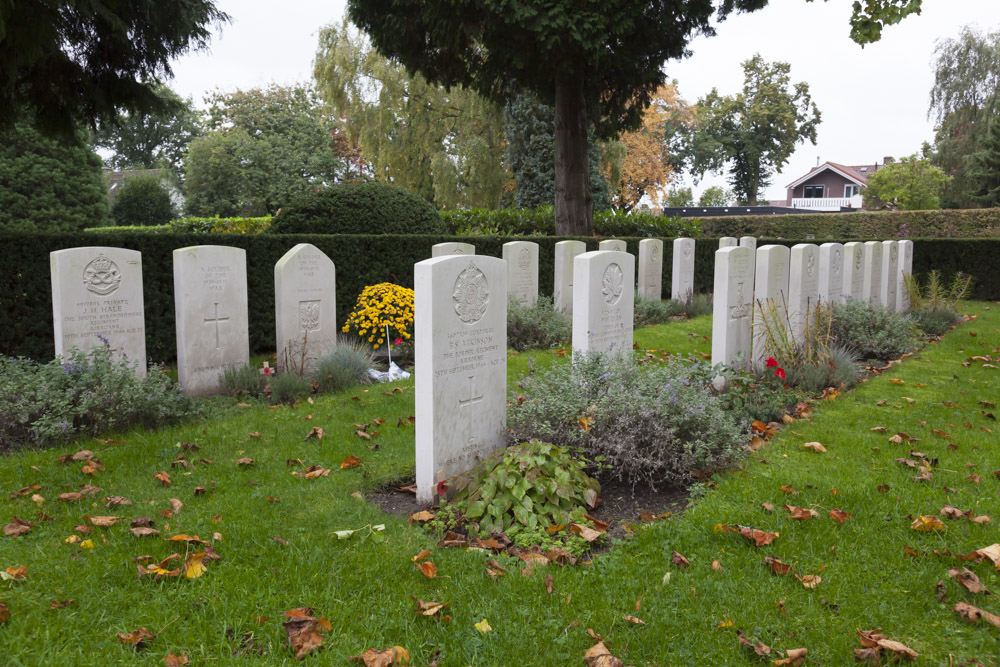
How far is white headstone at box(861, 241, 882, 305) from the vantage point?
11877mm

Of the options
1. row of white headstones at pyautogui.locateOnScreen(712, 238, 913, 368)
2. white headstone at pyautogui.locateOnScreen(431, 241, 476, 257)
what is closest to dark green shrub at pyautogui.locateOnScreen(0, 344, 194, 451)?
row of white headstones at pyautogui.locateOnScreen(712, 238, 913, 368)

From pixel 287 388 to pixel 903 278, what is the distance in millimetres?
11810

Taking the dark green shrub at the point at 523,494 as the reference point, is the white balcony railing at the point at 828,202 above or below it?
above

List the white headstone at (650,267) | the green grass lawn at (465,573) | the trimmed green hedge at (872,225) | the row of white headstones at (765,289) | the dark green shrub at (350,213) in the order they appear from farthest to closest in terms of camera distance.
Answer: the trimmed green hedge at (872,225), the white headstone at (650,267), the dark green shrub at (350,213), the row of white headstones at (765,289), the green grass lawn at (465,573)

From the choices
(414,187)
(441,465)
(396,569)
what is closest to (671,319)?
(441,465)

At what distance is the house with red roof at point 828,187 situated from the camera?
5512 centimetres

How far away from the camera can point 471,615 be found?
298 centimetres

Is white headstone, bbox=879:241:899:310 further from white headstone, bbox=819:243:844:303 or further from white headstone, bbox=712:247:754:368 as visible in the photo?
white headstone, bbox=712:247:754:368

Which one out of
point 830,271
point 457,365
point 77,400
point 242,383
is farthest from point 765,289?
point 77,400

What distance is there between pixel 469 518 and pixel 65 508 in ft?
7.80

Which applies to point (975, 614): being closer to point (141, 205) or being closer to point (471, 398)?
point (471, 398)

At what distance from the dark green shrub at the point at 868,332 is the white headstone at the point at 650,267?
481 centimetres

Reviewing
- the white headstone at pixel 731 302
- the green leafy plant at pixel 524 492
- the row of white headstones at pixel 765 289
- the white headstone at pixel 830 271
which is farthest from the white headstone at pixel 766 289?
the green leafy plant at pixel 524 492

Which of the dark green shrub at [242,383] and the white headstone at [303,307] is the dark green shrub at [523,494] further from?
the white headstone at [303,307]
